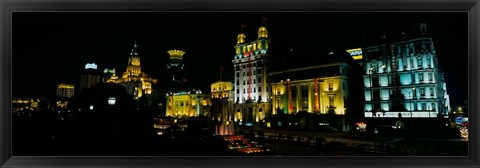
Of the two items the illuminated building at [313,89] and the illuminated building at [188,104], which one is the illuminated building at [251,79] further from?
the illuminated building at [188,104]

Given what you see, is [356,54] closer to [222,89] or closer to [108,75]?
[222,89]

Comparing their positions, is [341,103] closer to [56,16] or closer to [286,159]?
[286,159]

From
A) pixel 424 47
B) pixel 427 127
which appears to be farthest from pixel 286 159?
pixel 424 47

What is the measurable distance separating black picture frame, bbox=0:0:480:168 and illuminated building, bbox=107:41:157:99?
1885 inches

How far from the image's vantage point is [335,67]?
23.7 meters

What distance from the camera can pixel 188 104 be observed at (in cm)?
4203

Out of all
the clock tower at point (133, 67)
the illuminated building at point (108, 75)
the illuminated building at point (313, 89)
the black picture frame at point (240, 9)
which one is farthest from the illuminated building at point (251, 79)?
the clock tower at point (133, 67)

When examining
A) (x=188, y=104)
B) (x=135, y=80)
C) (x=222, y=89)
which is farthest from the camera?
(x=135, y=80)

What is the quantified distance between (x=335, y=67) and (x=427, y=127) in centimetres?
840

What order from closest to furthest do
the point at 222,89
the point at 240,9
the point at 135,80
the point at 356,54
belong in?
the point at 240,9 < the point at 356,54 < the point at 222,89 < the point at 135,80

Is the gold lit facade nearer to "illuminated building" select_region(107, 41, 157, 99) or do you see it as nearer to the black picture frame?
"illuminated building" select_region(107, 41, 157, 99)

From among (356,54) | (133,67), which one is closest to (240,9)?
(356,54)

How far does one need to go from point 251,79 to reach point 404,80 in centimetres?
1500

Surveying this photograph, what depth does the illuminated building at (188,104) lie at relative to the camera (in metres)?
39.9
